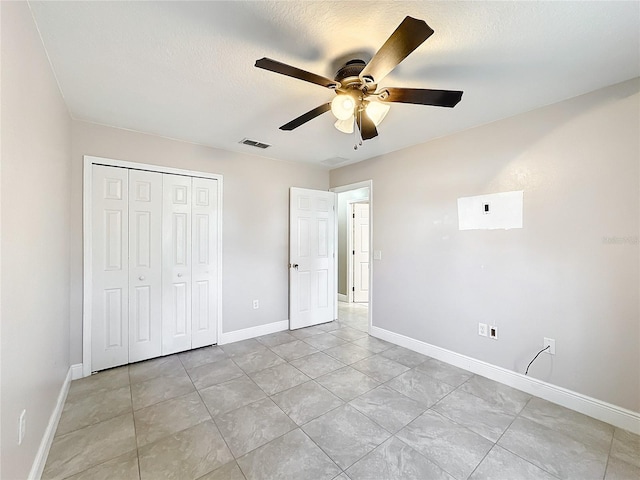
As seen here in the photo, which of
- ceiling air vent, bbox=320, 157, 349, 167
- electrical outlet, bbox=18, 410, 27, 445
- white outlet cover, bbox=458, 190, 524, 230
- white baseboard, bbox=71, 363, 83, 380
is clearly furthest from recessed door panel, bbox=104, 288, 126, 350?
white outlet cover, bbox=458, 190, 524, 230

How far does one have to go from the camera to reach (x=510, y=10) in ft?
4.31

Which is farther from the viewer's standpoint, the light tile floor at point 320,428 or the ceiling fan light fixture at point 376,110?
the ceiling fan light fixture at point 376,110

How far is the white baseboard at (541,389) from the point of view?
1907mm

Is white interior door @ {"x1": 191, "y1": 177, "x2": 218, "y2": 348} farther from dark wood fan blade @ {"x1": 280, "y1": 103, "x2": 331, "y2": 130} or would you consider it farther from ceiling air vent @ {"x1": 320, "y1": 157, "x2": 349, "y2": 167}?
dark wood fan blade @ {"x1": 280, "y1": 103, "x2": 331, "y2": 130}

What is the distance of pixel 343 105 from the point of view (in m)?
1.67

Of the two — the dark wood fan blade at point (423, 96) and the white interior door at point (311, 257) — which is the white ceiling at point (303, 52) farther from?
the white interior door at point (311, 257)

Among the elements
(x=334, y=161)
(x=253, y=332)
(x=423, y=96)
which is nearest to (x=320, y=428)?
(x=253, y=332)

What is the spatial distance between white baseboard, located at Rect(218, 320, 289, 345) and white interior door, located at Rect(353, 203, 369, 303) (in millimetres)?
2165

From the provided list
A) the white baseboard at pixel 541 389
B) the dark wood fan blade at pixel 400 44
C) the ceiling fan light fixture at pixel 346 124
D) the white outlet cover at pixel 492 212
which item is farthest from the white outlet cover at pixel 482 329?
the dark wood fan blade at pixel 400 44

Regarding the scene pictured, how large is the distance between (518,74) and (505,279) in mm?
1659

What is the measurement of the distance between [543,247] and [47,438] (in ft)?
12.3

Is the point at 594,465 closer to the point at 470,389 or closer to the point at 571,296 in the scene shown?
the point at 470,389

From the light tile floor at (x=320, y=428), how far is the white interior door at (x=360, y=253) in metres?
2.84

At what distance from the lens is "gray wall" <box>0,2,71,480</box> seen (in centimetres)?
112
